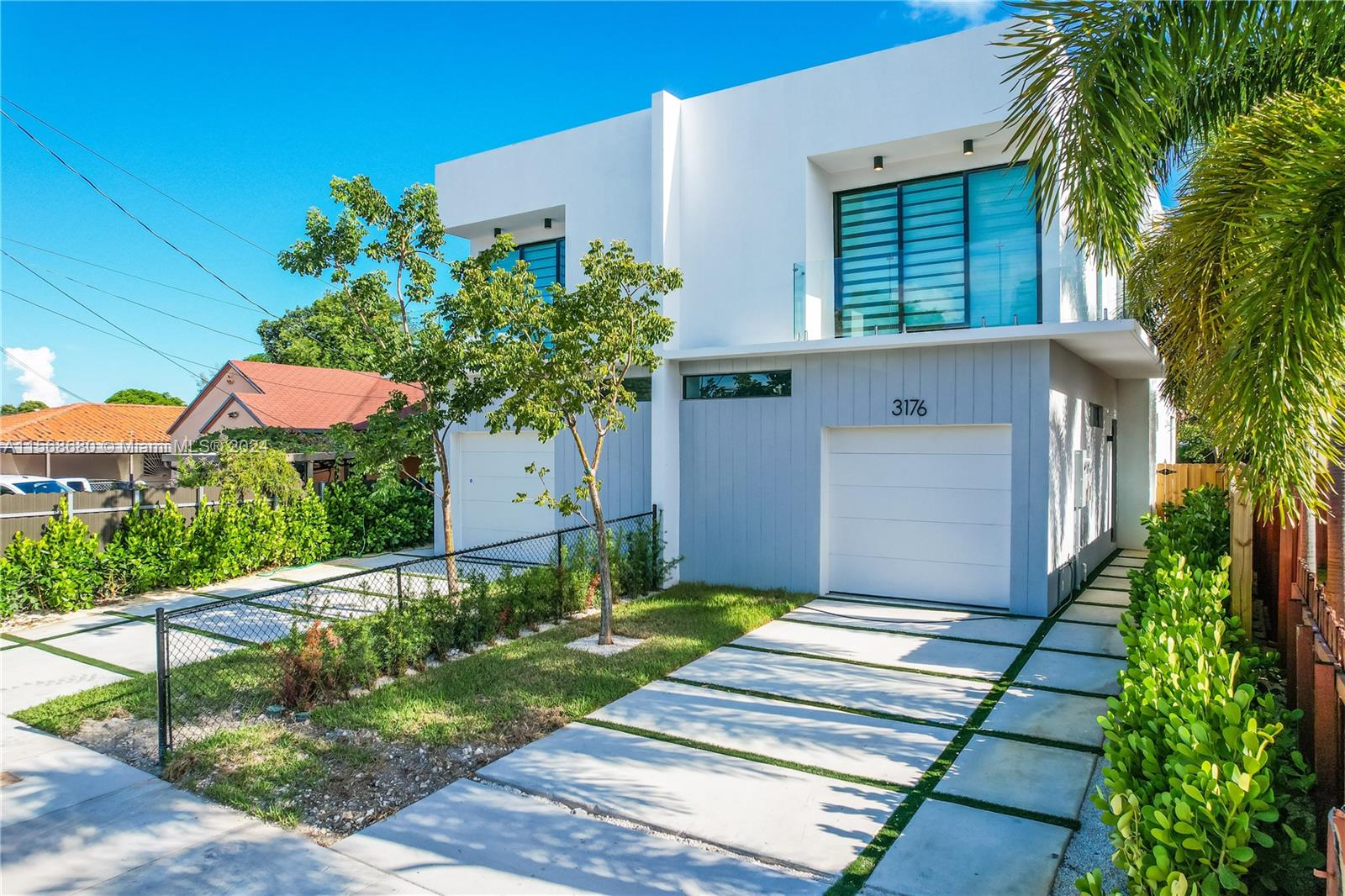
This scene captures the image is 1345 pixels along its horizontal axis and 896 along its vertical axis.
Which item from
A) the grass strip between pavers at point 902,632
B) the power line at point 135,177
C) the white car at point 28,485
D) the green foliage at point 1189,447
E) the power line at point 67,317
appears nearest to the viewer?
the grass strip between pavers at point 902,632

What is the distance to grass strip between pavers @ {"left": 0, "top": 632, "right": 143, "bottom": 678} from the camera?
7.07 metres

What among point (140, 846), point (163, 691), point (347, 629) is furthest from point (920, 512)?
point (140, 846)

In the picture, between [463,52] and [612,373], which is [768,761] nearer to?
[612,373]

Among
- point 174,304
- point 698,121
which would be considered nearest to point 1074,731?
point 698,121

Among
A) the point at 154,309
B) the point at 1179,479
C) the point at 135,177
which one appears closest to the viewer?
the point at 135,177

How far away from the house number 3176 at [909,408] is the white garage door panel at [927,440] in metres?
0.22

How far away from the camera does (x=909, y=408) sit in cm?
934

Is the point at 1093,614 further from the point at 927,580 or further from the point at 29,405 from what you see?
the point at 29,405

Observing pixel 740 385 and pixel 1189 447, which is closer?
pixel 740 385

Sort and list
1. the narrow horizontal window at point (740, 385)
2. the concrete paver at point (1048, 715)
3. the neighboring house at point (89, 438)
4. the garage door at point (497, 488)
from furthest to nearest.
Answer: the neighboring house at point (89, 438), the garage door at point (497, 488), the narrow horizontal window at point (740, 385), the concrete paver at point (1048, 715)

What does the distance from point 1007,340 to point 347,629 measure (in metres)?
7.57

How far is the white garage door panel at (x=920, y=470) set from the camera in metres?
9.13

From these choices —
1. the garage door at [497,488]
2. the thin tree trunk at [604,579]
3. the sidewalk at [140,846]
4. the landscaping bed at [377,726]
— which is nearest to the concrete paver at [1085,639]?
the landscaping bed at [377,726]

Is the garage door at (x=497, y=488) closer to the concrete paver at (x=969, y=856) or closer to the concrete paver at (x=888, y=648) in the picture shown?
the concrete paver at (x=888, y=648)
